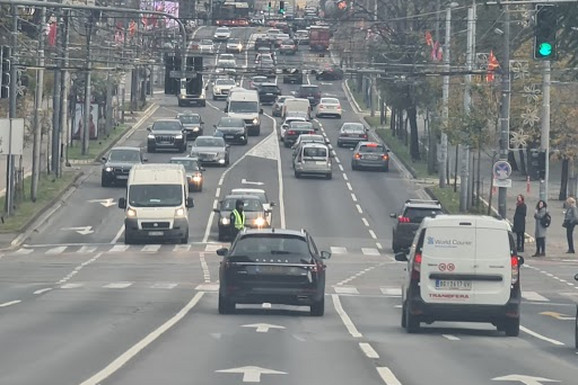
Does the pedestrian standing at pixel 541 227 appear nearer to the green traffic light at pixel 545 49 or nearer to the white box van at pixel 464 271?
the green traffic light at pixel 545 49

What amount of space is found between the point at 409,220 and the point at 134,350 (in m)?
30.1

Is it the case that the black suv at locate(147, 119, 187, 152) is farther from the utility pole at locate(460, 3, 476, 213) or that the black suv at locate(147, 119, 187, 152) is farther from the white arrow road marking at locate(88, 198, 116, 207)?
the utility pole at locate(460, 3, 476, 213)

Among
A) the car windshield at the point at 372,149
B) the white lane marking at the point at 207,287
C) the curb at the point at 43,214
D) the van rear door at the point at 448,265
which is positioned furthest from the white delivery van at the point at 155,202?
the car windshield at the point at 372,149

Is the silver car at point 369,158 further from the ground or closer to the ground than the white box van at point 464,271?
further from the ground

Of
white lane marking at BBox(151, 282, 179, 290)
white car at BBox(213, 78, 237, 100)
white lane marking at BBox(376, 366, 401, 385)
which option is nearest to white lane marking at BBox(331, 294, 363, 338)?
white lane marking at BBox(151, 282, 179, 290)

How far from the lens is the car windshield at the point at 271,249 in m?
27.4

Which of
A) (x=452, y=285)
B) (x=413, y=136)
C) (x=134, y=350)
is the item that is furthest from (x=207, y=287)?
(x=413, y=136)

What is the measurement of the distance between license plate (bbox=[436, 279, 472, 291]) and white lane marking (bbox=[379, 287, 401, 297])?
12205 mm

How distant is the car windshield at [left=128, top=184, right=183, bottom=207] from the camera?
51.1m

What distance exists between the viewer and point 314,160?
73688mm

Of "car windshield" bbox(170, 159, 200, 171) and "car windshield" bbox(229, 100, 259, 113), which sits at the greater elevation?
"car windshield" bbox(229, 100, 259, 113)

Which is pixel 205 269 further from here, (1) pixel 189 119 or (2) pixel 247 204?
(1) pixel 189 119

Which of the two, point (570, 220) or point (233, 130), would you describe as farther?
point (233, 130)

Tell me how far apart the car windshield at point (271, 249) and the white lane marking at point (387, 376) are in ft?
28.3
